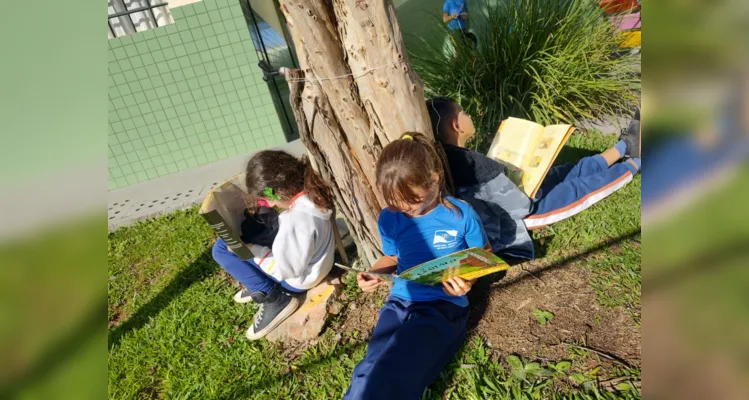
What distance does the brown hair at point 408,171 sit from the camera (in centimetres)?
201

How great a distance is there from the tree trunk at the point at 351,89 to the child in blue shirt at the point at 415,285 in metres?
0.23

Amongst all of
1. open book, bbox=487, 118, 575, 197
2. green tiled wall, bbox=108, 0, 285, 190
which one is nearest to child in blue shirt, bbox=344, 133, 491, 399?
open book, bbox=487, 118, 575, 197

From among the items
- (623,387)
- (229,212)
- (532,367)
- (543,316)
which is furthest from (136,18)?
(623,387)

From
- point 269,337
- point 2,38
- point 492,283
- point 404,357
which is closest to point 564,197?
point 492,283

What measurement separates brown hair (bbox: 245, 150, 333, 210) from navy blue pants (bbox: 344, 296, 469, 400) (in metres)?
0.77

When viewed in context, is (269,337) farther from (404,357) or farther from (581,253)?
(581,253)

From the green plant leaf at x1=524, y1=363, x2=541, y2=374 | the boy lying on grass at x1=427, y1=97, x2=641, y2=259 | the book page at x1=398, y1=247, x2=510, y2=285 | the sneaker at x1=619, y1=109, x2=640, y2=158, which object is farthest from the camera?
the sneaker at x1=619, y1=109, x2=640, y2=158

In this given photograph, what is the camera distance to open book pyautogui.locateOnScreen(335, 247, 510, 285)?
6.05ft

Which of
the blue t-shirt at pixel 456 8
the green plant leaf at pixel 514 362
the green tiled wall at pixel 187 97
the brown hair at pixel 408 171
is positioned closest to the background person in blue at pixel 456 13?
the blue t-shirt at pixel 456 8

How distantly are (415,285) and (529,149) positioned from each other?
4.57 feet

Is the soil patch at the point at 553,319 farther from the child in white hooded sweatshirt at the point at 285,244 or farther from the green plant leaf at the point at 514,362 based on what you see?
the child in white hooded sweatshirt at the point at 285,244

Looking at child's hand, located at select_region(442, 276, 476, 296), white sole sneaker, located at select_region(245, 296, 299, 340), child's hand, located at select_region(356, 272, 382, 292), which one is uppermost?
child's hand, located at select_region(356, 272, 382, 292)

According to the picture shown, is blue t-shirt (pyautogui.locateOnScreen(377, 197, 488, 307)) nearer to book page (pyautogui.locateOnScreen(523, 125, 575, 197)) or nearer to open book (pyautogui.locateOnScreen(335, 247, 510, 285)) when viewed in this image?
open book (pyautogui.locateOnScreen(335, 247, 510, 285))

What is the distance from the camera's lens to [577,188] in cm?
304
